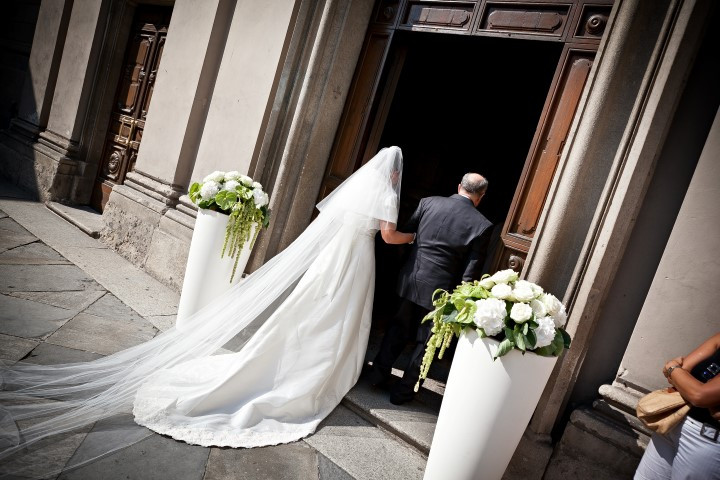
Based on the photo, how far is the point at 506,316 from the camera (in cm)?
249

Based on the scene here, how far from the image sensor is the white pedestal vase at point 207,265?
412cm

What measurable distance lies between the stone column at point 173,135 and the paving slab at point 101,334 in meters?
1.22

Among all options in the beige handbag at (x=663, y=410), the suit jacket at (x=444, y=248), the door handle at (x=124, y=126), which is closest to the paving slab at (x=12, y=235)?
the door handle at (x=124, y=126)

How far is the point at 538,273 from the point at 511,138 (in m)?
4.38

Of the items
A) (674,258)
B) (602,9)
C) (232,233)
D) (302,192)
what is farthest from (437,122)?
(674,258)

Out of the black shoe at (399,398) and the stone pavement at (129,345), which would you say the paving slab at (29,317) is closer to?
the stone pavement at (129,345)

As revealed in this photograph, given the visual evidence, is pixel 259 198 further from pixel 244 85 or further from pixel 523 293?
pixel 523 293

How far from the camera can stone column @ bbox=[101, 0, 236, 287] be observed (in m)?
5.62

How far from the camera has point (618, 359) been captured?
3049mm

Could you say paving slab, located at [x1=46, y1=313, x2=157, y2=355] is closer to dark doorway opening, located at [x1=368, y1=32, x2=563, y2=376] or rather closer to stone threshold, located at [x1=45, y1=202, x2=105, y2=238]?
dark doorway opening, located at [x1=368, y1=32, x2=563, y2=376]

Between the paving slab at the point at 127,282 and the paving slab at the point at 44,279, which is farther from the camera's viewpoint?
the paving slab at the point at 127,282

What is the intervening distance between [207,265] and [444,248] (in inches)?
80.7

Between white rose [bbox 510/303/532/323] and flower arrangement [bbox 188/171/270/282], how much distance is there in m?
2.47

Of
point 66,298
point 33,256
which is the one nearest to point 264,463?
point 66,298
